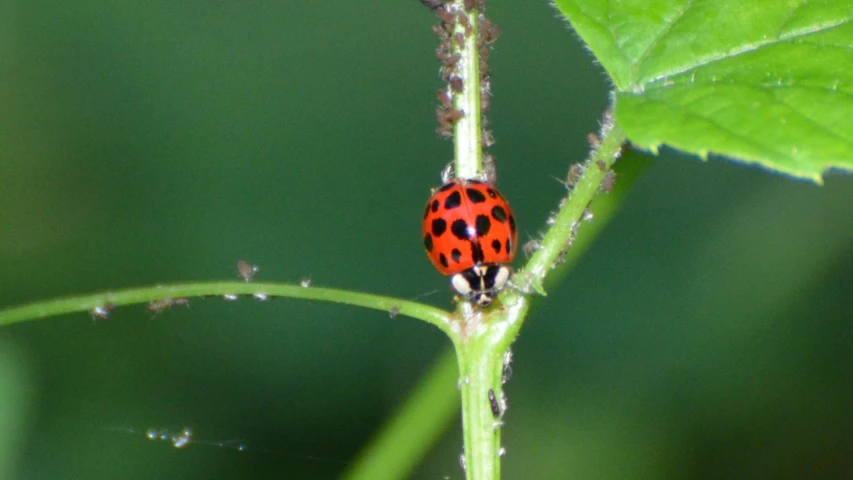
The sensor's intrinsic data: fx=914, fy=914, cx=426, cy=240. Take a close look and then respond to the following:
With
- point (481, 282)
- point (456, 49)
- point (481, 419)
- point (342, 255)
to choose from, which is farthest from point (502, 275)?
point (342, 255)

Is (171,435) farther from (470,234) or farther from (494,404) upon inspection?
(494,404)

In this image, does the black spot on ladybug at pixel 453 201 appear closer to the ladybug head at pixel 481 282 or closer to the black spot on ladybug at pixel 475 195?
the black spot on ladybug at pixel 475 195

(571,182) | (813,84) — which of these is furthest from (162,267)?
(813,84)

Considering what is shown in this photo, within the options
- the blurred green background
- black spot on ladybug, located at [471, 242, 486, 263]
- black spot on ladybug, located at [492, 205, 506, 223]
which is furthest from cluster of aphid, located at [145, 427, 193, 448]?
black spot on ladybug, located at [492, 205, 506, 223]

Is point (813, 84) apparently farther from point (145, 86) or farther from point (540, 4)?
point (145, 86)

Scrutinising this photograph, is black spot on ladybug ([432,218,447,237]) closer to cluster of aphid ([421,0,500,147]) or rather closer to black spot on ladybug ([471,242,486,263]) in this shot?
black spot on ladybug ([471,242,486,263])

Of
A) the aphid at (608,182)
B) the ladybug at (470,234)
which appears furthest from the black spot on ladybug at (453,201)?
the aphid at (608,182)
